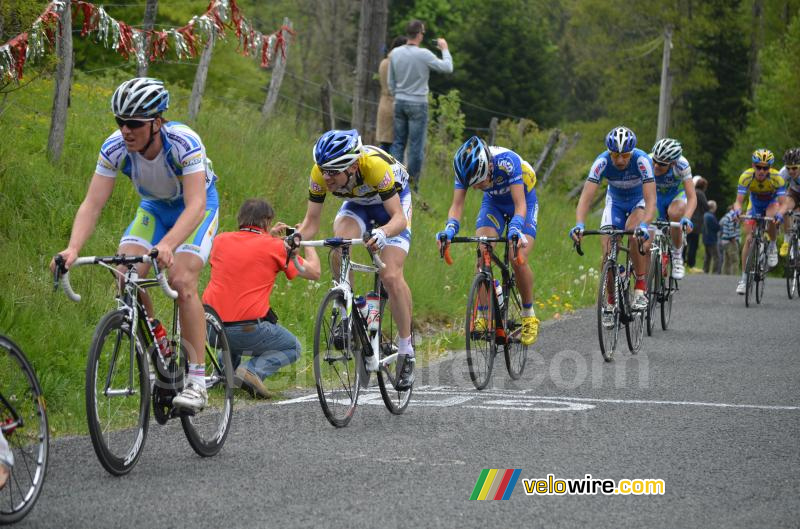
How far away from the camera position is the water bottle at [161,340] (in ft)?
21.1

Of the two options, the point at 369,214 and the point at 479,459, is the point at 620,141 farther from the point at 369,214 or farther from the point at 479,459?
the point at 479,459

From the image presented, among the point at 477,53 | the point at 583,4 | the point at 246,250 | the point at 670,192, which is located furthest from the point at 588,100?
the point at 246,250

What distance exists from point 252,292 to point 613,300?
13.8 feet

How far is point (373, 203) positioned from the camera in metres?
8.63

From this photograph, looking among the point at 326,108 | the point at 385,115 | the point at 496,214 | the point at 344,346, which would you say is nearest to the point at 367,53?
the point at 326,108

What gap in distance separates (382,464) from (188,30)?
7370 mm

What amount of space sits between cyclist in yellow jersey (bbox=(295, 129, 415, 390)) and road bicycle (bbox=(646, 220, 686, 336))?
16.5 ft

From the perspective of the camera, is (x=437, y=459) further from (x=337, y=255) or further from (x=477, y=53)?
(x=477, y=53)

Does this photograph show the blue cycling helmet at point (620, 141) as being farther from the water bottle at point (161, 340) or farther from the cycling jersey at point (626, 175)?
the water bottle at point (161, 340)

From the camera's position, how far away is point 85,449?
6941 millimetres

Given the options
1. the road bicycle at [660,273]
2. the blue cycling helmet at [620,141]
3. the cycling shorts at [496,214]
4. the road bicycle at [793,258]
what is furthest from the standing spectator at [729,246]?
the cycling shorts at [496,214]

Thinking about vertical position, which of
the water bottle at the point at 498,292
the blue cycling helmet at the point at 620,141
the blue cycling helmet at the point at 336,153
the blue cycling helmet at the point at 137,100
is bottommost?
the water bottle at the point at 498,292

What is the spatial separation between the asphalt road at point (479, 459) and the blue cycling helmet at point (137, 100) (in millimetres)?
1945

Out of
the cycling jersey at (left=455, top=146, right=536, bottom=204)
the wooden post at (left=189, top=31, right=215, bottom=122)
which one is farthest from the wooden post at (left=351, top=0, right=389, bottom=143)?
the cycling jersey at (left=455, top=146, right=536, bottom=204)
